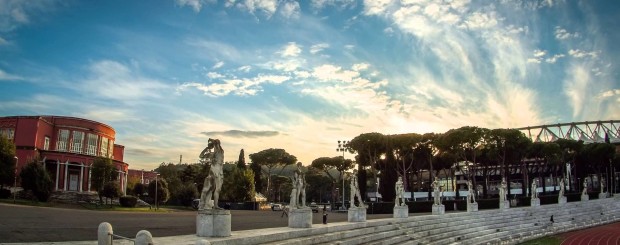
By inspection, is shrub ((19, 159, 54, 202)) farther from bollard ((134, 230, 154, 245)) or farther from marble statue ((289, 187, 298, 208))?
bollard ((134, 230, 154, 245))

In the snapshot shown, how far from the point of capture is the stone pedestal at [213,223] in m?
13.8

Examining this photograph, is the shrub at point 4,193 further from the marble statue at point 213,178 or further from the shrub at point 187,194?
the marble statue at point 213,178

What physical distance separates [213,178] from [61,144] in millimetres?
45712

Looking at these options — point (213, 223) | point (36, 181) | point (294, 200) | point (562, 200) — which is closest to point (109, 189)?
point (36, 181)

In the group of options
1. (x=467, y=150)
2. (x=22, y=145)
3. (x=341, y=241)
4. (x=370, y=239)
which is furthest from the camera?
(x=467, y=150)

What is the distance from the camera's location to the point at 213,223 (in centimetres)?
1380

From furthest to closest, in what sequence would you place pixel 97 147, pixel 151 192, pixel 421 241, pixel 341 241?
pixel 97 147 → pixel 151 192 → pixel 421 241 → pixel 341 241

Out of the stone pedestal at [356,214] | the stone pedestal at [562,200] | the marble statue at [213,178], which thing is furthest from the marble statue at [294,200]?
the stone pedestal at [562,200]

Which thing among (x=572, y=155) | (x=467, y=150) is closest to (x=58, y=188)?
(x=467, y=150)

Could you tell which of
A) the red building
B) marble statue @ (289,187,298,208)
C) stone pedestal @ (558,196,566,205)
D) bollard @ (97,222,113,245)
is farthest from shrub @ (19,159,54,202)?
stone pedestal @ (558,196,566,205)

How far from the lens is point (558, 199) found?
53344 mm

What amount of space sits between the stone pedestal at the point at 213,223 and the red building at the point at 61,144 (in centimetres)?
4015

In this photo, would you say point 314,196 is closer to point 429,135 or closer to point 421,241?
point 429,135

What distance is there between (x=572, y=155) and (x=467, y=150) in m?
24.8
